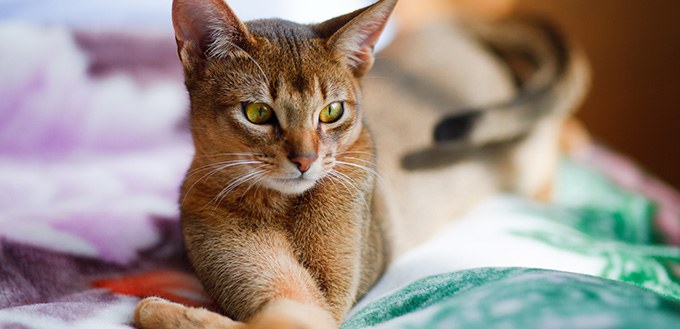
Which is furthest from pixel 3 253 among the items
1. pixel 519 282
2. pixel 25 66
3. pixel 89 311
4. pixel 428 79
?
pixel 428 79

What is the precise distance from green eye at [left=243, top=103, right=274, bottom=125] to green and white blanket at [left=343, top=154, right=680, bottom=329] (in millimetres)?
438

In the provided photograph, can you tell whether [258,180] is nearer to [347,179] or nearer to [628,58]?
[347,179]

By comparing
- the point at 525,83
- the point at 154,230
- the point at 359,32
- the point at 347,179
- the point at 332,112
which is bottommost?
the point at 154,230

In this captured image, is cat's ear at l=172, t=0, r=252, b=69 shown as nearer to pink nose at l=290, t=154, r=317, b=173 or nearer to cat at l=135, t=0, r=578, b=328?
cat at l=135, t=0, r=578, b=328

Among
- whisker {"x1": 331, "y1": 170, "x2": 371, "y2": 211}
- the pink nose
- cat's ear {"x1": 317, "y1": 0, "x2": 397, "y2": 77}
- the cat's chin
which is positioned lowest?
whisker {"x1": 331, "y1": 170, "x2": 371, "y2": 211}

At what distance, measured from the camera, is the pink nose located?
88 centimetres

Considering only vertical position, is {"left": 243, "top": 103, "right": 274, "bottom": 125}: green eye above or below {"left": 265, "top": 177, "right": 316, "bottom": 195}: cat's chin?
above

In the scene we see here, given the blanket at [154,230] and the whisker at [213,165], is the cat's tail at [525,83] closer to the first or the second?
the blanket at [154,230]

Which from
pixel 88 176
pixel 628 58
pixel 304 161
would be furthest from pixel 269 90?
pixel 628 58

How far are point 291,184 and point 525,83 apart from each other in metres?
Answer: 1.55

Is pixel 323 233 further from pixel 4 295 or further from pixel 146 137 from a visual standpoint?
pixel 146 137

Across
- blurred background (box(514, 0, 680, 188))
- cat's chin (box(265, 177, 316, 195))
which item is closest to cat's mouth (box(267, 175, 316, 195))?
cat's chin (box(265, 177, 316, 195))

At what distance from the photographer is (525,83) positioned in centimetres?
212

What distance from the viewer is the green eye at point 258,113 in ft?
3.04
